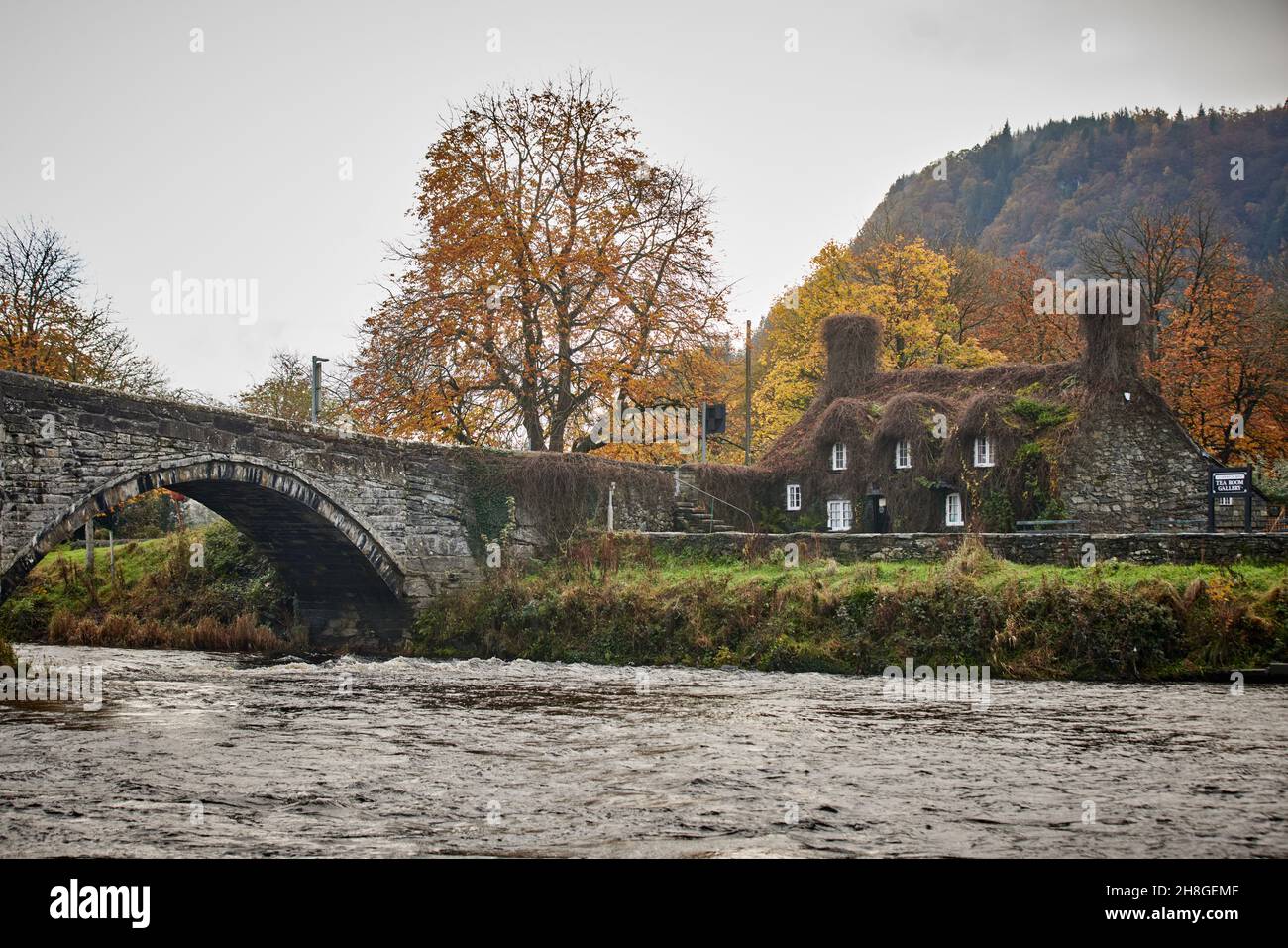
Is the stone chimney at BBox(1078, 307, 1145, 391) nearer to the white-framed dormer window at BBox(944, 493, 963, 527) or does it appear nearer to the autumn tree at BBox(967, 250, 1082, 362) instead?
the white-framed dormer window at BBox(944, 493, 963, 527)

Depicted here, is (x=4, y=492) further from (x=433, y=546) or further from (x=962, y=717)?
(x=962, y=717)

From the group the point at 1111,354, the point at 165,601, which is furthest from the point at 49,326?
the point at 1111,354

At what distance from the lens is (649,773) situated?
10133mm

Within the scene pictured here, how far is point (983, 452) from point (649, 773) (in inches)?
847

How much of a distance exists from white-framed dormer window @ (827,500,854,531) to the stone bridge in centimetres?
800

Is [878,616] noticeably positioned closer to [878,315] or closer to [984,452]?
[984,452]

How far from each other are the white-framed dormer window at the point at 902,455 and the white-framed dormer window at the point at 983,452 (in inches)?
82.8

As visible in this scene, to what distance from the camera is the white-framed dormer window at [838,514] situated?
32875 millimetres

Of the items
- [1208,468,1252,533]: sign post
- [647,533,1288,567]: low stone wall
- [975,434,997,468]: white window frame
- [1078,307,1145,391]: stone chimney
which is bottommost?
[647,533,1288,567]: low stone wall

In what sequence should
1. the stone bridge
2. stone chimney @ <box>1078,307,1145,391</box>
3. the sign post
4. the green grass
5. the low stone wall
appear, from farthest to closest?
stone chimney @ <box>1078,307,1145,391</box> < the sign post < the low stone wall < the green grass < the stone bridge

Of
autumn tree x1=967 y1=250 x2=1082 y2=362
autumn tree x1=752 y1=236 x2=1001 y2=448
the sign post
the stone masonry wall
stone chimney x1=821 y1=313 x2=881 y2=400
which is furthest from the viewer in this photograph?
autumn tree x1=967 y1=250 x2=1082 y2=362

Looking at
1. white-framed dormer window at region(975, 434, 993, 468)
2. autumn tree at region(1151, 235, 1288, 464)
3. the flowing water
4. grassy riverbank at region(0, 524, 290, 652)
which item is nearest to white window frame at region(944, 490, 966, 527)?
white-framed dormer window at region(975, 434, 993, 468)

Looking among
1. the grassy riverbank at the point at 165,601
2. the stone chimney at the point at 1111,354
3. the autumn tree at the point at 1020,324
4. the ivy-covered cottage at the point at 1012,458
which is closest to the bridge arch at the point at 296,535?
the grassy riverbank at the point at 165,601

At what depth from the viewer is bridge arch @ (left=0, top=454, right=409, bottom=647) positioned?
17797mm
